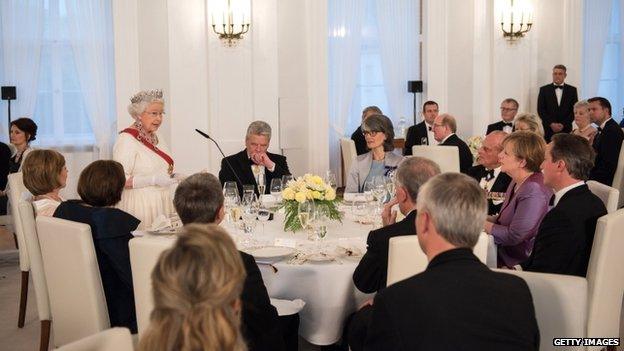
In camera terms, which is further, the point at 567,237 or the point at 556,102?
Answer: the point at 556,102

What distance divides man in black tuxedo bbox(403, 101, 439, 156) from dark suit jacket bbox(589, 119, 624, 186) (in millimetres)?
1789

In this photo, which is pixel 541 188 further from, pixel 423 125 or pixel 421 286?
pixel 423 125

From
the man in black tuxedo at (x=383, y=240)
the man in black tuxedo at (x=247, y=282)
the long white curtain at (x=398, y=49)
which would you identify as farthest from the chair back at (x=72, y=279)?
the long white curtain at (x=398, y=49)

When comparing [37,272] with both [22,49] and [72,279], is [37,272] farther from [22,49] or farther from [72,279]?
[22,49]

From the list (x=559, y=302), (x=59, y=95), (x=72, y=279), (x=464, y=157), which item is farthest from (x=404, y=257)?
(x=59, y=95)

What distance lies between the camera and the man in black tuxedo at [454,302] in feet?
7.15

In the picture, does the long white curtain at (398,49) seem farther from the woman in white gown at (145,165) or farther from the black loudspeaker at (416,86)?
the woman in white gown at (145,165)

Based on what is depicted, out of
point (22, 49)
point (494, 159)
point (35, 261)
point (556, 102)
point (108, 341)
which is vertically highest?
point (22, 49)

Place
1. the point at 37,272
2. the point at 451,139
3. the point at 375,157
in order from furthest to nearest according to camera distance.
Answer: the point at 451,139
the point at 375,157
the point at 37,272

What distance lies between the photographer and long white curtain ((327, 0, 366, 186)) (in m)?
9.95

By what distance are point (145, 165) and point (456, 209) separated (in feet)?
10.9

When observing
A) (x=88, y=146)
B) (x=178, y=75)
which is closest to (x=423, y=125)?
(x=178, y=75)

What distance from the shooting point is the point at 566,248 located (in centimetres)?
354

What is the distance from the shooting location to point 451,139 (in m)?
7.36
